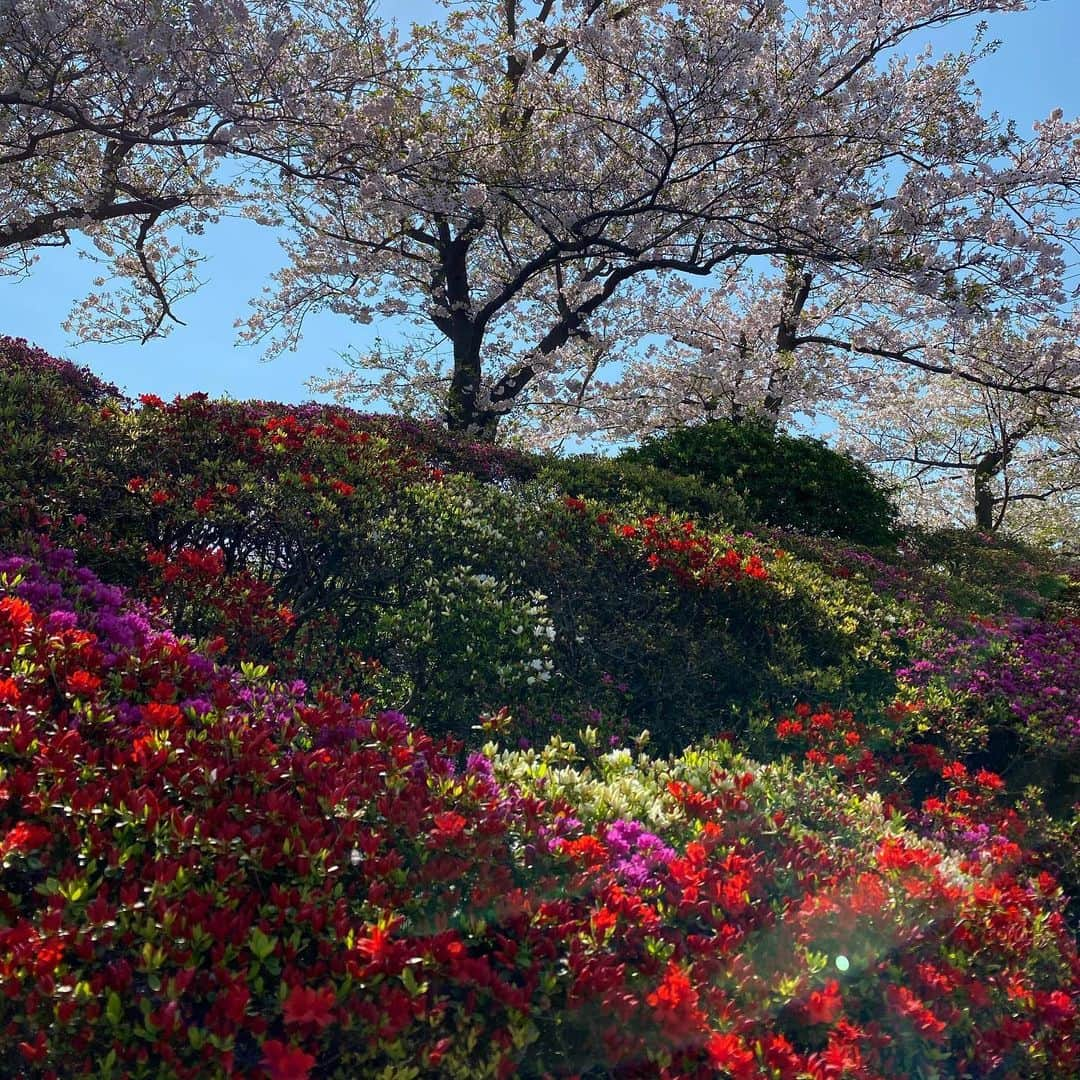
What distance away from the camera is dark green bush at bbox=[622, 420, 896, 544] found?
11359 millimetres

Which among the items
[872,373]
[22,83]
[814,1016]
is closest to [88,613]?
[814,1016]

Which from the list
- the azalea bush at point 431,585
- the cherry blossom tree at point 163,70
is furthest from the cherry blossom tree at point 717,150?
the azalea bush at point 431,585

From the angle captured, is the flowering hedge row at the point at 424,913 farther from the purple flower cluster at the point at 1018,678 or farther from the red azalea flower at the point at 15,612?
the purple flower cluster at the point at 1018,678

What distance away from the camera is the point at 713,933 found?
285 cm

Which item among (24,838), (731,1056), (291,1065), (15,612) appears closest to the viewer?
(291,1065)

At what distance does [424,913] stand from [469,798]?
1.44ft

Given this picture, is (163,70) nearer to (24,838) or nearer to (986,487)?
(24,838)

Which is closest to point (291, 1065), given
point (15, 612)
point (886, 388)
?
point (15, 612)

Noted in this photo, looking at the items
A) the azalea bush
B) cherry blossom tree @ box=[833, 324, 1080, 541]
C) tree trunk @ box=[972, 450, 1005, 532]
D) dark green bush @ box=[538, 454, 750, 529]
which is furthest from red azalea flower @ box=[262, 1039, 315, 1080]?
tree trunk @ box=[972, 450, 1005, 532]

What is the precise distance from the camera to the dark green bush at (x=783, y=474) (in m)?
11.4

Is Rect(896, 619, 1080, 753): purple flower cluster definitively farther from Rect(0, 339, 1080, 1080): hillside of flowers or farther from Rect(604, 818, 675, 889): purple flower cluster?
Rect(604, 818, 675, 889): purple flower cluster

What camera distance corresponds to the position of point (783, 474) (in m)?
11.4

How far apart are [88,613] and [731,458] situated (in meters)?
8.95

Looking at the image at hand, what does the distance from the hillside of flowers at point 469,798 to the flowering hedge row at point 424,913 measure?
0.01 metres
